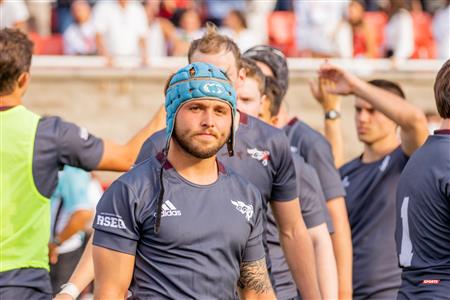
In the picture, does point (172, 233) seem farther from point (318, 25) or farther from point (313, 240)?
point (318, 25)

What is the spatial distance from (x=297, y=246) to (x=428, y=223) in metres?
0.83

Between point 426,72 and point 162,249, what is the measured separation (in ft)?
42.6

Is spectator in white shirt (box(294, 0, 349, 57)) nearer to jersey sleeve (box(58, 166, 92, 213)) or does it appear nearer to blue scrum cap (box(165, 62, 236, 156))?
jersey sleeve (box(58, 166, 92, 213))

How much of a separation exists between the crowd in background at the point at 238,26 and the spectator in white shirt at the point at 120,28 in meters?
0.01

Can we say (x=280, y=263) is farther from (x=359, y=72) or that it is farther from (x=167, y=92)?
(x=359, y=72)

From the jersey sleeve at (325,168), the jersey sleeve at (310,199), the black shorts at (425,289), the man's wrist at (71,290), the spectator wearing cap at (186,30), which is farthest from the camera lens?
the spectator wearing cap at (186,30)

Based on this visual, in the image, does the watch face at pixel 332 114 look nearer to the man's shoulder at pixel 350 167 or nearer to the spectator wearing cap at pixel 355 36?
the man's shoulder at pixel 350 167

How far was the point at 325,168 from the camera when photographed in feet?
26.9

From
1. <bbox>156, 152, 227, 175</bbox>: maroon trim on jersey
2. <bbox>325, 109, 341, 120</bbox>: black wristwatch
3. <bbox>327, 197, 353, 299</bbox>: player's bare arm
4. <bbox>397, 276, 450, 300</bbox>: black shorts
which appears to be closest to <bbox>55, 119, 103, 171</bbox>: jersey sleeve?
<bbox>156, 152, 227, 175</bbox>: maroon trim on jersey

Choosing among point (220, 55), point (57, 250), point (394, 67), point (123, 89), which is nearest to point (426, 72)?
point (394, 67)

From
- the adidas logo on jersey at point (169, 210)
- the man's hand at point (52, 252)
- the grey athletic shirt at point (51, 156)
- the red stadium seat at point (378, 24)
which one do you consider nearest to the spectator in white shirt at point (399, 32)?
the red stadium seat at point (378, 24)

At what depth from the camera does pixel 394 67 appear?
17859mm

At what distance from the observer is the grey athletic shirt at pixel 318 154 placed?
8125mm

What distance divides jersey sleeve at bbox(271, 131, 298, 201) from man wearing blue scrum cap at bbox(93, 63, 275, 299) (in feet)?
3.19
